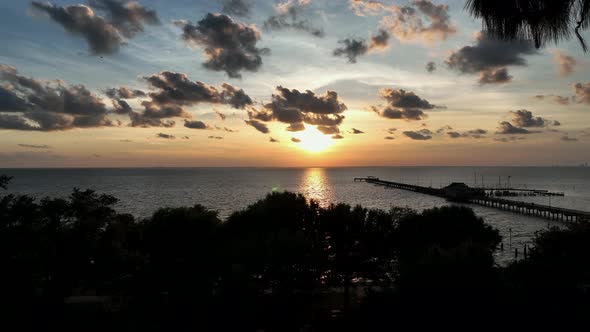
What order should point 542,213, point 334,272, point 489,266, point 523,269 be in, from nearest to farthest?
point 489,266 → point 523,269 → point 334,272 → point 542,213

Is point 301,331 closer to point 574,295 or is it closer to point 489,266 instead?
point 489,266

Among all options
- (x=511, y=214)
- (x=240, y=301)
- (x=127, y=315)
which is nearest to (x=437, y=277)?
(x=240, y=301)

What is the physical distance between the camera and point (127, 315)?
2158 cm

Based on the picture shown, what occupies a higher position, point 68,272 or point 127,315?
point 68,272

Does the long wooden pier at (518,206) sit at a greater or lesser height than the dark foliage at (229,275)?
lesser

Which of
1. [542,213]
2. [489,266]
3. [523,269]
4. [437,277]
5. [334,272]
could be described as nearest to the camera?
[437,277]

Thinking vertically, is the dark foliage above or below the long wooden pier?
above

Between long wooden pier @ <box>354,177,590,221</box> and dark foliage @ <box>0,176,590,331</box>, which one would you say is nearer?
dark foliage @ <box>0,176,590,331</box>

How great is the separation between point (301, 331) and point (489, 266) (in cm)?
1126

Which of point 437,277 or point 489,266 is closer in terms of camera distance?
point 437,277

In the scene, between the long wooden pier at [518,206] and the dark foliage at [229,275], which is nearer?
the dark foliage at [229,275]

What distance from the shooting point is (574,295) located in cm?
1528

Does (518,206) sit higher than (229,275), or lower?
lower

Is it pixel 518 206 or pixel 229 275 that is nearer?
pixel 229 275
